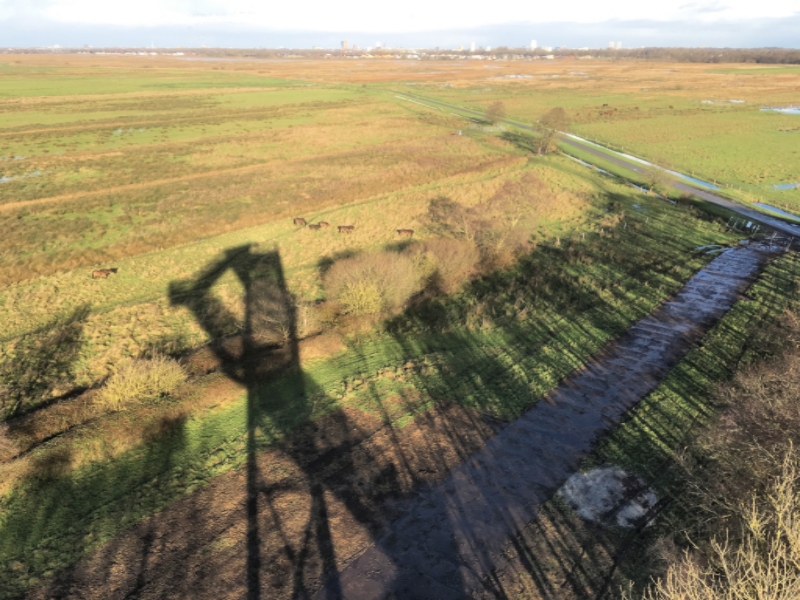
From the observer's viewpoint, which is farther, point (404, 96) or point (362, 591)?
point (404, 96)

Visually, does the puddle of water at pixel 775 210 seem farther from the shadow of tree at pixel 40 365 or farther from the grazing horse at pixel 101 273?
the shadow of tree at pixel 40 365

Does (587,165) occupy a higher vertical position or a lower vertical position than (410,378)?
lower

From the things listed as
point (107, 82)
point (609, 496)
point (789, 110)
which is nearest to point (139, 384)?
point (609, 496)

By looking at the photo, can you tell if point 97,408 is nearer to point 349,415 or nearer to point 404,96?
point 349,415

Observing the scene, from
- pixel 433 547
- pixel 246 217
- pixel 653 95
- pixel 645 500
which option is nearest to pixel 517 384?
pixel 645 500

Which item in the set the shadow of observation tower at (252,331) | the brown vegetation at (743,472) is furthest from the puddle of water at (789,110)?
the shadow of observation tower at (252,331)

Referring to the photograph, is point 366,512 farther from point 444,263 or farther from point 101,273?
point 101,273

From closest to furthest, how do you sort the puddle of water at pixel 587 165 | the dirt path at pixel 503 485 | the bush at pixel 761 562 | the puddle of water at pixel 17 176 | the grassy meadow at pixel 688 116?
the bush at pixel 761 562, the dirt path at pixel 503 485, the puddle of water at pixel 17 176, the puddle of water at pixel 587 165, the grassy meadow at pixel 688 116
